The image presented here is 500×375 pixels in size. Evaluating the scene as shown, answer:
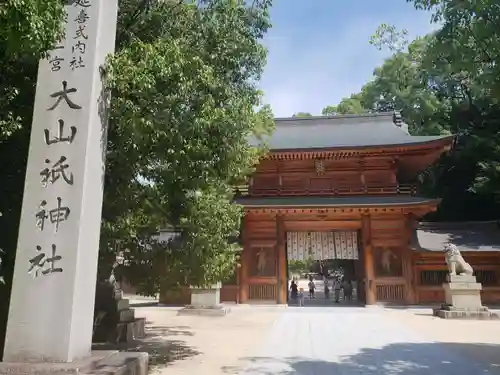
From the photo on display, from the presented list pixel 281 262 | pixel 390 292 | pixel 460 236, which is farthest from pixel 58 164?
pixel 460 236

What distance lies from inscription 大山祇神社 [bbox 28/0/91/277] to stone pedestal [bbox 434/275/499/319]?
12291 millimetres

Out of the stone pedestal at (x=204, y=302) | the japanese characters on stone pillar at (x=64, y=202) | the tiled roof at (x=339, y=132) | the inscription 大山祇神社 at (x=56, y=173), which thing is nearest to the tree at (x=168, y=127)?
the japanese characters on stone pillar at (x=64, y=202)

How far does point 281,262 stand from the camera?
17266mm

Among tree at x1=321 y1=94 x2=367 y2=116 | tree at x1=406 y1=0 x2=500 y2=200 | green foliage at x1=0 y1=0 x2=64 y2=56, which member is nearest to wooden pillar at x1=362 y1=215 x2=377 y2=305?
tree at x1=406 y1=0 x2=500 y2=200

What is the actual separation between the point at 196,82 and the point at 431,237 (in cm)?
1633

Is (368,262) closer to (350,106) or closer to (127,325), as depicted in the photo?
(127,325)

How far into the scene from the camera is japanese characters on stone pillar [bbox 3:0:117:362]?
177 inches

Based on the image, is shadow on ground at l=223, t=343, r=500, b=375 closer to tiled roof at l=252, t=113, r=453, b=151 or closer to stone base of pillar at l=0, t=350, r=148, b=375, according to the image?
stone base of pillar at l=0, t=350, r=148, b=375

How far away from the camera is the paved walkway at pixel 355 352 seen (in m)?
6.39

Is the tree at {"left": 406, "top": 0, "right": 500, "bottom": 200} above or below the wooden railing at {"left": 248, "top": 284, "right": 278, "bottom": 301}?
above

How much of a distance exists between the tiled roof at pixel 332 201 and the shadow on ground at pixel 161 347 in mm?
7475

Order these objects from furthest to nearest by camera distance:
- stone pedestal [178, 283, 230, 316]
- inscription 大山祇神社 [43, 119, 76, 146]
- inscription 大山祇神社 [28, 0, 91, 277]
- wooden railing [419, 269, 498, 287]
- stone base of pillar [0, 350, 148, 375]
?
wooden railing [419, 269, 498, 287] < stone pedestal [178, 283, 230, 316] < inscription 大山祇神社 [43, 119, 76, 146] < inscription 大山祇神社 [28, 0, 91, 277] < stone base of pillar [0, 350, 148, 375]

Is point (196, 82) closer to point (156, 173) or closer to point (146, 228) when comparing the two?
point (156, 173)

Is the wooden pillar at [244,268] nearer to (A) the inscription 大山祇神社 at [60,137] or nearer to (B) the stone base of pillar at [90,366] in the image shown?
(B) the stone base of pillar at [90,366]
